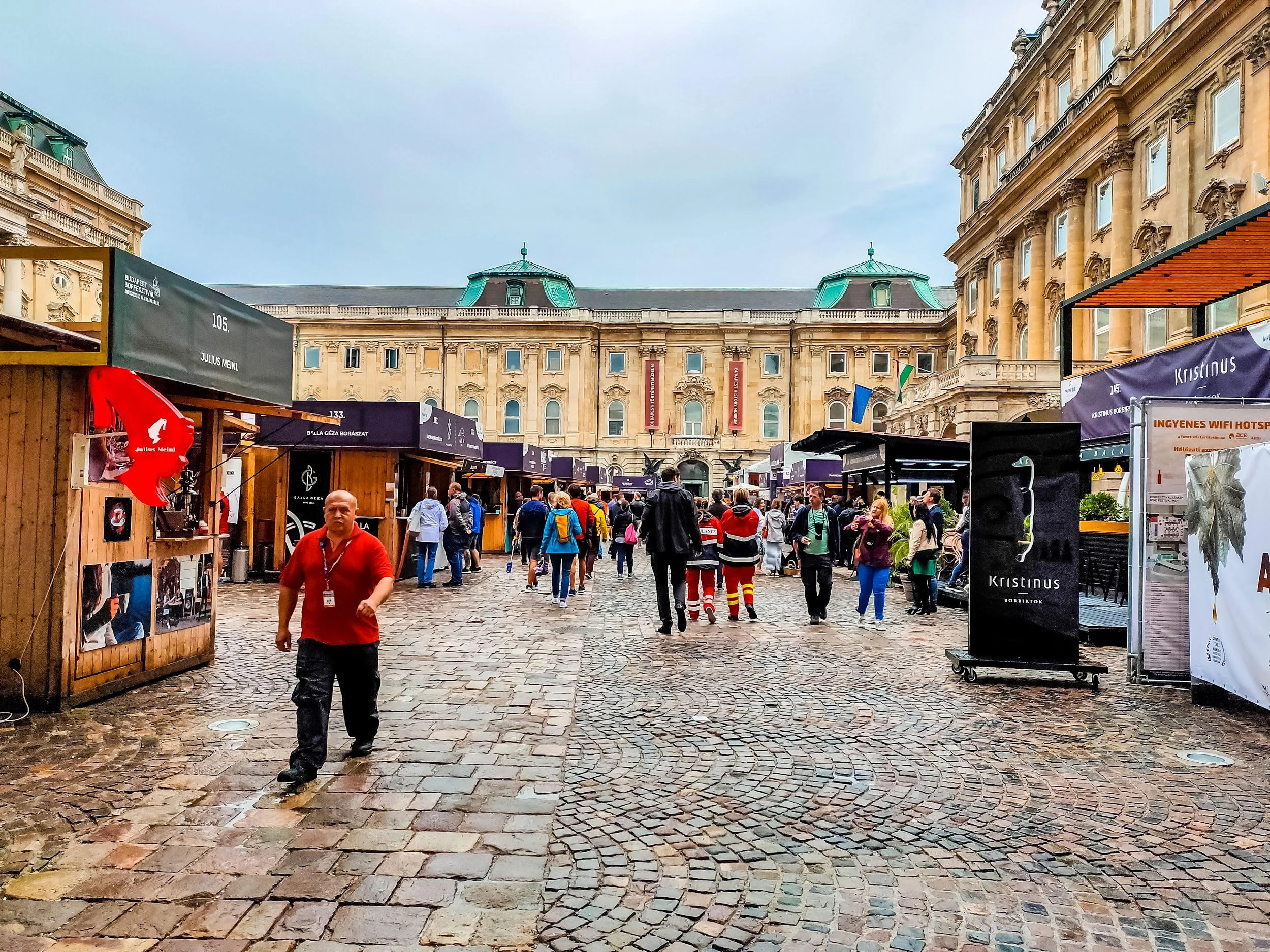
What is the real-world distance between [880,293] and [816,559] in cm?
5410

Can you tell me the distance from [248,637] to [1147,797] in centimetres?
832

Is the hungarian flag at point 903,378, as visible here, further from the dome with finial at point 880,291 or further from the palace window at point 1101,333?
the dome with finial at point 880,291

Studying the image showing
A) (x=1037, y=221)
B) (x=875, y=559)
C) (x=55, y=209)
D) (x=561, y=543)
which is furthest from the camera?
(x=55, y=209)

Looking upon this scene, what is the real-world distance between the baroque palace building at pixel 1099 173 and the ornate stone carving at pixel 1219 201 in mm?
48

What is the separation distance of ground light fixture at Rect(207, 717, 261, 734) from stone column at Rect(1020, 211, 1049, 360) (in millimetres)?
33878

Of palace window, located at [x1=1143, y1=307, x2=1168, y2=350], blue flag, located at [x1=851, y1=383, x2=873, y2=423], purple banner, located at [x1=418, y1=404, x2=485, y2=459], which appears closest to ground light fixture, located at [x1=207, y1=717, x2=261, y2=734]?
purple banner, located at [x1=418, y1=404, x2=485, y2=459]

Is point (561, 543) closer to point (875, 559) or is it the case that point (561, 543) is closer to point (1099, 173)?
point (875, 559)

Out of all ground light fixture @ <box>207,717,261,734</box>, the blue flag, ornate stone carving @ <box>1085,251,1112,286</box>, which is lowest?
ground light fixture @ <box>207,717,261,734</box>

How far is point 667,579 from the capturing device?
1032 cm

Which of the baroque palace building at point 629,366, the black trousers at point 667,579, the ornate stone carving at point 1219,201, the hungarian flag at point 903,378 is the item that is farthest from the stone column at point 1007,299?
the black trousers at point 667,579

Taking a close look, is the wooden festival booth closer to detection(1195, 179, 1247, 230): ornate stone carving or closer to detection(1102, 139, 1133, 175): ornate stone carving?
detection(1195, 179, 1247, 230): ornate stone carving

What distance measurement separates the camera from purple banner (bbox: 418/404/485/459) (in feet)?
49.8

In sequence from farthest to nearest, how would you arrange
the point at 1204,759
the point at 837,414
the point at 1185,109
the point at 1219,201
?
the point at 837,414, the point at 1185,109, the point at 1219,201, the point at 1204,759

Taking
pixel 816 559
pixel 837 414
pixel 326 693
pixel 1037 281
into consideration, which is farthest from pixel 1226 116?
pixel 837 414
